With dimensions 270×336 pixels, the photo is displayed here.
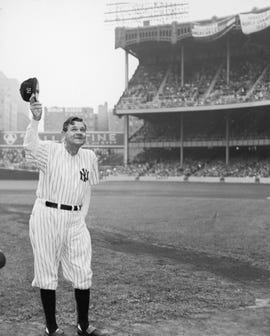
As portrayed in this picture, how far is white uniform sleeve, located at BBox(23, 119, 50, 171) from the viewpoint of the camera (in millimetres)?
3936

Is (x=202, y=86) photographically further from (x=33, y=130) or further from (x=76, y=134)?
(x=33, y=130)

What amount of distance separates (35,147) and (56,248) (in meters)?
0.93

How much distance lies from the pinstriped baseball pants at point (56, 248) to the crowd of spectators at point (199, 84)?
38920 millimetres

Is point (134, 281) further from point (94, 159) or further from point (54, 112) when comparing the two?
point (54, 112)

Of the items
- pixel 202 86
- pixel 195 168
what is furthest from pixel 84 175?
pixel 202 86

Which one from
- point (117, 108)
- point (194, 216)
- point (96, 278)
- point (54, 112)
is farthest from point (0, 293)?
point (54, 112)

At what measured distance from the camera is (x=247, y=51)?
4894 cm

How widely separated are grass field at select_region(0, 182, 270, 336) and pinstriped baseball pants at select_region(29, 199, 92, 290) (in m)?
0.50

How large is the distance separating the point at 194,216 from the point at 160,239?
13.0 feet

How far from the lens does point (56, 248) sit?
3943 mm

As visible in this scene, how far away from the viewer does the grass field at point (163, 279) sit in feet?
13.6

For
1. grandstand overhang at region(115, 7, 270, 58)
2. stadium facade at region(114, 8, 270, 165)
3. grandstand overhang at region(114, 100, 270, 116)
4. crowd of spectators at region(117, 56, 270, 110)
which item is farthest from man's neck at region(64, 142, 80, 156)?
grandstand overhang at region(115, 7, 270, 58)

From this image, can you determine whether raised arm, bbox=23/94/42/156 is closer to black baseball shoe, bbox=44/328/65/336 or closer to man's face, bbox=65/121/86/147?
man's face, bbox=65/121/86/147

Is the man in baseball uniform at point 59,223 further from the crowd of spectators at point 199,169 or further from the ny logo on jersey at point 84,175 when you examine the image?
the crowd of spectators at point 199,169
